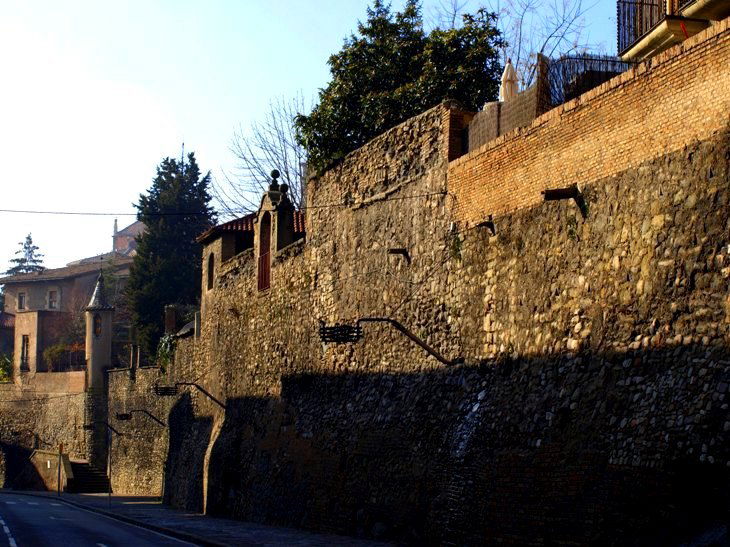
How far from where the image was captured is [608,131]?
14.4 m

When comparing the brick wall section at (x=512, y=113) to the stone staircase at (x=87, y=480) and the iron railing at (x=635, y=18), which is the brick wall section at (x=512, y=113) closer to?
the iron railing at (x=635, y=18)

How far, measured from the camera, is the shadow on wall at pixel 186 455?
33.8m

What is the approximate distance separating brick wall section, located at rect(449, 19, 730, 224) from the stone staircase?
118 feet

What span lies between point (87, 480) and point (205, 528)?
27.1m

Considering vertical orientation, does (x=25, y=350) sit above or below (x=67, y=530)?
above

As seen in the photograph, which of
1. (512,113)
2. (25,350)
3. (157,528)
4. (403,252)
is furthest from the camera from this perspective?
(25,350)

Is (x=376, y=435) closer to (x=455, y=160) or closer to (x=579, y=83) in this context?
(x=455, y=160)

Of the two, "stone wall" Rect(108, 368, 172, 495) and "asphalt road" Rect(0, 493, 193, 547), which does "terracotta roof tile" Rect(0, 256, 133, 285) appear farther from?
"asphalt road" Rect(0, 493, 193, 547)

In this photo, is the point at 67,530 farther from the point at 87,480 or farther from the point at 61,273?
the point at 61,273

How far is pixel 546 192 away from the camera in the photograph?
1501cm

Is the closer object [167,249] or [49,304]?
[167,249]

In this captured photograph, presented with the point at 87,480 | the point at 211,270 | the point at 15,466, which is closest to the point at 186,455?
the point at 211,270

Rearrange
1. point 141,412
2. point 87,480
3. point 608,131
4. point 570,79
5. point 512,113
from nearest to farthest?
point 608,131, point 570,79, point 512,113, point 141,412, point 87,480

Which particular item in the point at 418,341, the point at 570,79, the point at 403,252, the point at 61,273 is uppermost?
the point at 61,273
